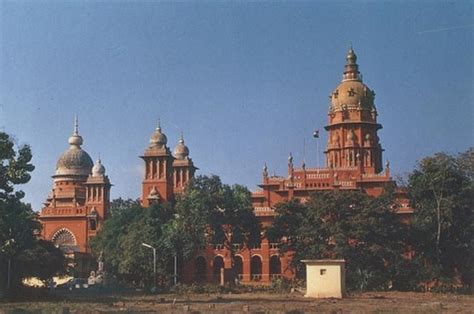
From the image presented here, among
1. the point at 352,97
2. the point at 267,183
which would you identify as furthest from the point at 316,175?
the point at 352,97

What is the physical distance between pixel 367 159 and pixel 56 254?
32536 mm

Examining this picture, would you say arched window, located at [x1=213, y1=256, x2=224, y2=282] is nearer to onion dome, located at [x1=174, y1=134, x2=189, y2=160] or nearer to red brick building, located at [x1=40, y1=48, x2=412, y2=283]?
red brick building, located at [x1=40, y1=48, x2=412, y2=283]

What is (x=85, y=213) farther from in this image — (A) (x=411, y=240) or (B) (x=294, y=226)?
(A) (x=411, y=240)

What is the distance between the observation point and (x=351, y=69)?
3169 inches

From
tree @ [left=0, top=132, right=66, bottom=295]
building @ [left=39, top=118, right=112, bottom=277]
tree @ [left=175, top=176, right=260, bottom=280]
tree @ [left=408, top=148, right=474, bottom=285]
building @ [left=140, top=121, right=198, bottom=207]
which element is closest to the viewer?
tree @ [left=0, top=132, right=66, bottom=295]

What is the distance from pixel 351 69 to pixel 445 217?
3118cm

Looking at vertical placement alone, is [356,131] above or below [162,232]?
above

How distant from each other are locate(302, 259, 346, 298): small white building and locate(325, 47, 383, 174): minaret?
111 ft

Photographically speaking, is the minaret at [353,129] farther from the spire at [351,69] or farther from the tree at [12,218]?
the tree at [12,218]

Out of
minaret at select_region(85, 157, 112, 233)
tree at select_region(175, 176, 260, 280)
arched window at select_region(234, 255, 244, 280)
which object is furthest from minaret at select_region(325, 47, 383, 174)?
minaret at select_region(85, 157, 112, 233)

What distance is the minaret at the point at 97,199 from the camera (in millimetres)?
86500

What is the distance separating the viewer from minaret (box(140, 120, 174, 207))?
246 feet

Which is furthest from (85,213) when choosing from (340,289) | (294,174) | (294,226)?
(340,289)

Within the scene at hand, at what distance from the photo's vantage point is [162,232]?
197 ft
